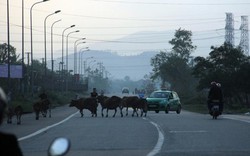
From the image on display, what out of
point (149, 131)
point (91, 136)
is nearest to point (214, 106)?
point (149, 131)

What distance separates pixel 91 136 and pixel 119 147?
14.3ft

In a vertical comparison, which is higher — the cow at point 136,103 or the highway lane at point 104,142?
the cow at point 136,103

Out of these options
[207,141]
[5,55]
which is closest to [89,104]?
[207,141]

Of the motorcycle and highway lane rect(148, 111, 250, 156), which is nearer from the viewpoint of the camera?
the motorcycle

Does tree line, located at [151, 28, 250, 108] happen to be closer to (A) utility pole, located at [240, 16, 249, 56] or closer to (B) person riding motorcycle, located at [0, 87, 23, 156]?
(A) utility pole, located at [240, 16, 249, 56]

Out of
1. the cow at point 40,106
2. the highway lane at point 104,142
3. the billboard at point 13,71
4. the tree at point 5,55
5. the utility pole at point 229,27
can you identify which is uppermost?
the utility pole at point 229,27

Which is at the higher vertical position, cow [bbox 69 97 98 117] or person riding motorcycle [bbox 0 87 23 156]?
person riding motorcycle [bbox 0 87 23 156]

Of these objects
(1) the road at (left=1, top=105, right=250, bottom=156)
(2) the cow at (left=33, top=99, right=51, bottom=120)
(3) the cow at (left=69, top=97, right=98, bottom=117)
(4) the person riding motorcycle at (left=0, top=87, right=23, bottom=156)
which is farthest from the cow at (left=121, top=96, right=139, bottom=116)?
(4) the person riding motorcycle at (left=0, top=87, right=23, bottom=156)

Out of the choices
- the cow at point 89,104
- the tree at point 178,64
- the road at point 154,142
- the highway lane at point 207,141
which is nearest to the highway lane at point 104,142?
the road at point 154,142

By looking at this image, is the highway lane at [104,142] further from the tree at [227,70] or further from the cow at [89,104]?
the tree at [227,70]

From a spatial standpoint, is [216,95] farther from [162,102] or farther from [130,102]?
[162,102]

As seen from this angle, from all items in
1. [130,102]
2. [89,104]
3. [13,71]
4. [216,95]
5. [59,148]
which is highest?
[13,71]

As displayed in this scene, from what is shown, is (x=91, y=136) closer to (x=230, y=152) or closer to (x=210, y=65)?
(x=230, y=152)

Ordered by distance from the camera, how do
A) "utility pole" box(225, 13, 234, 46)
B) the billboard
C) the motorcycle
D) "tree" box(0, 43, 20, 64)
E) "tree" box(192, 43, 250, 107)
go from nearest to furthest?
the motorcycle → "tree" box(192, 43, 250, 107) → the billboard → "tree" box(0, 43, 20, 64) → "utility pole" box(225, 13, 234, 46)
